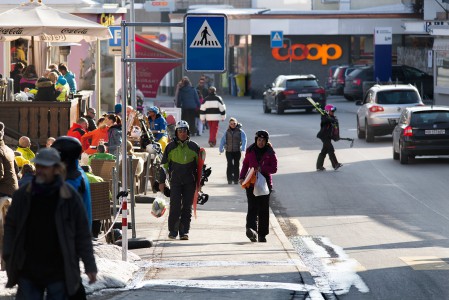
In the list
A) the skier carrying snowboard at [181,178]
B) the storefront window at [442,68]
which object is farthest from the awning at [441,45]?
the skier carrying snowboard at [181,178]

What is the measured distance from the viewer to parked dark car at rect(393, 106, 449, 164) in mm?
31109

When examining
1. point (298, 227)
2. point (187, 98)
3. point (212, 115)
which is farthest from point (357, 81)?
point (298, 227)

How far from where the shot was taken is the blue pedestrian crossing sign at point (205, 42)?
16.9m

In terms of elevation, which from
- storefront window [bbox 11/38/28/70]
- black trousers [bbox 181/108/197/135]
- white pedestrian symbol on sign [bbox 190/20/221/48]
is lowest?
black trousers [bbox 181/108/197/135]

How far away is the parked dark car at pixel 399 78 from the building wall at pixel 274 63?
9.20 metres

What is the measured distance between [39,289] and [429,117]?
23.2m

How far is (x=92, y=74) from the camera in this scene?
117 feet

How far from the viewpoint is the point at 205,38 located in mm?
16969

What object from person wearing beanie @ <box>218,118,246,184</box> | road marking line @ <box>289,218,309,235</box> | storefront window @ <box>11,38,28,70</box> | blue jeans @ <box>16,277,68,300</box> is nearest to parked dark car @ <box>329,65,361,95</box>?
storefront window @ <box>11,38,28,70</box>

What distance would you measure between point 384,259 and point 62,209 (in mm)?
8378

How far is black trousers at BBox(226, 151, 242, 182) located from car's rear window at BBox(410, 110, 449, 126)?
549cm

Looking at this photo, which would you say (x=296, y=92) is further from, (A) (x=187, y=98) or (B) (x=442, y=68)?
(A) (x=187, y=98)

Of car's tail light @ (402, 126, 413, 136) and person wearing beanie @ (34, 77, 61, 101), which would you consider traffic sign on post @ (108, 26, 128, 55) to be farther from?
person wearing beanie @ (34, 77, 61, 101)

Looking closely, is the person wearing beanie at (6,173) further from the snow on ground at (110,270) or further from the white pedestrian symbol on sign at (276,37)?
the white pedestrian symbol on sign at (276,37)
